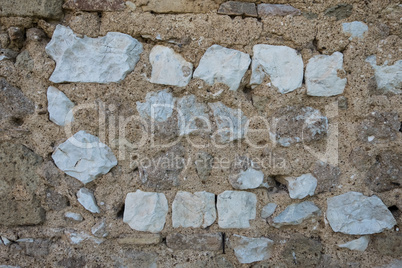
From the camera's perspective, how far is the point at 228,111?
4.06ft

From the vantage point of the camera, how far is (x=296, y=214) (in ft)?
4.13

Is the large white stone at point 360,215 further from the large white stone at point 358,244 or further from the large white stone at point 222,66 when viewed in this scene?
the large white stone at point 222,66

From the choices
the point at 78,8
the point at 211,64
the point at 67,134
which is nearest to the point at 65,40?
the point at 78,8

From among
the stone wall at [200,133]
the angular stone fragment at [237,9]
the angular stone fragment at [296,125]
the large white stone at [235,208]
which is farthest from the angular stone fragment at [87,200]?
the angular stone fragment at [237,9]

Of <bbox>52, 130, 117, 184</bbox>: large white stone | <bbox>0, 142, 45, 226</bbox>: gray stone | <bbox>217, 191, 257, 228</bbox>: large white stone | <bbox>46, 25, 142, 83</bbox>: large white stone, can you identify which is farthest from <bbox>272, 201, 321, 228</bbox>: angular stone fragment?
<bbox>0, 142, 45, 226</bbox>: gray stone

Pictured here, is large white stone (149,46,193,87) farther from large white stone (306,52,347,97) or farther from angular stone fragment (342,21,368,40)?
angular stone fragment (342,21,368,40)

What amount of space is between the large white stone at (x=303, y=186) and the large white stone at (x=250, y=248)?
22 cm

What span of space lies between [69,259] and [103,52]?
2.86 feet

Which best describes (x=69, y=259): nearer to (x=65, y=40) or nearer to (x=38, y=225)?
(x=38, y=225)

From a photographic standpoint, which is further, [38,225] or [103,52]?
[38,225]

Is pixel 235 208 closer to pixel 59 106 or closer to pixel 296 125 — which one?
pixel 296 125

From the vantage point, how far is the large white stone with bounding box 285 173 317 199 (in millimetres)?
1254

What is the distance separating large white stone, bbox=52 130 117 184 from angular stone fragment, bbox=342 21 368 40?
3.43 feet

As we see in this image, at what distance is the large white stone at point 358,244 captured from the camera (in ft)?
4.14
